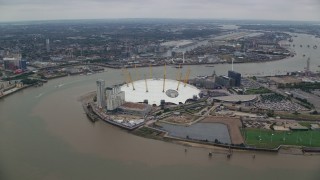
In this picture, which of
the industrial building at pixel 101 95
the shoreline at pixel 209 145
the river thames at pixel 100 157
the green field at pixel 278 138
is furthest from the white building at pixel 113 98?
the green field at pixel 278 138

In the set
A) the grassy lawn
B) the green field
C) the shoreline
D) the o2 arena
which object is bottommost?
the shoreline

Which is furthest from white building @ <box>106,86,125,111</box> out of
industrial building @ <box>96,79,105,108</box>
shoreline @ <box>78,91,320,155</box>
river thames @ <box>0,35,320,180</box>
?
shoreline @ <box>78,91,320,155</box>

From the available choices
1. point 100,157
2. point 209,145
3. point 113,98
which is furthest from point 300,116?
point 100,157

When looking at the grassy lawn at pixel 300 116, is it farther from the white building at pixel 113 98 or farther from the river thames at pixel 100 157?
the white building at pixel 113 98

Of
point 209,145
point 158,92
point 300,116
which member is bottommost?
point 209,145

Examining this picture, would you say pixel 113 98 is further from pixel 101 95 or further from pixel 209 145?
pixel 209 145

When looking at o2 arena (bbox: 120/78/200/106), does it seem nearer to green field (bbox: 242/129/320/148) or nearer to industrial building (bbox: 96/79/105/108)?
industrial building (bbox: 96/79/105/108)
